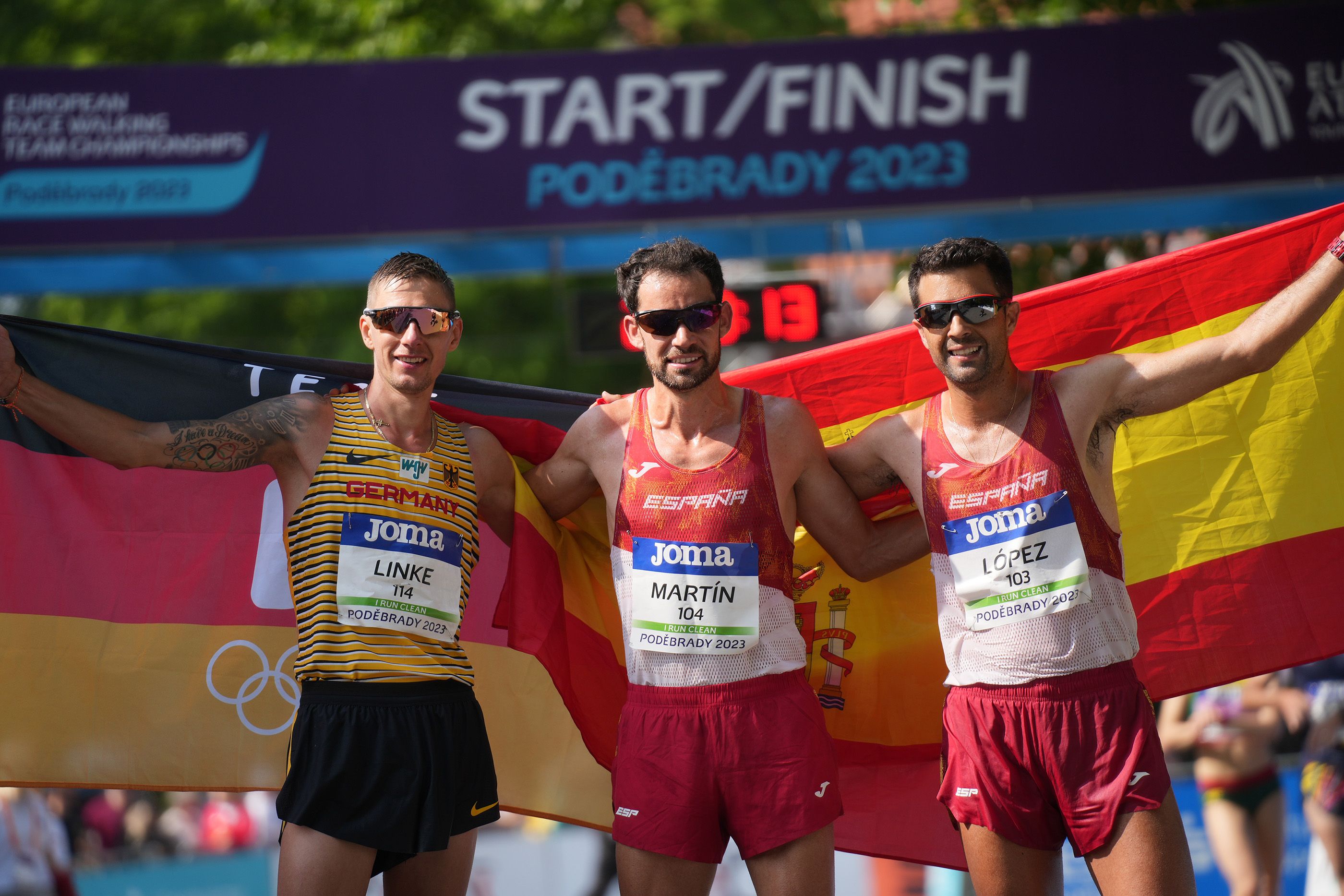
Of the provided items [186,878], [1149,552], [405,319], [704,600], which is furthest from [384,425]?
[186,878]

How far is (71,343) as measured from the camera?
14.6ft

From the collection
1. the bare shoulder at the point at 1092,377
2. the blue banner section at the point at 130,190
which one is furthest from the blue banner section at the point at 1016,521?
the blue banner section at the point at 130,190

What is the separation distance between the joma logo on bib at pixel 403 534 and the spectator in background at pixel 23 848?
552 centimetres

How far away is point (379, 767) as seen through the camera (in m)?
3.82

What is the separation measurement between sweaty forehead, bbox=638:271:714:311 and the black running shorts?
4.44ft

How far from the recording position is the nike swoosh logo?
402 cm

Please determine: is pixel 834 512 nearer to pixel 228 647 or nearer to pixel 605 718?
pixel 605 718

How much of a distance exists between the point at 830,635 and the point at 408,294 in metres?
1.90

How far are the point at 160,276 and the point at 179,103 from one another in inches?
54.8

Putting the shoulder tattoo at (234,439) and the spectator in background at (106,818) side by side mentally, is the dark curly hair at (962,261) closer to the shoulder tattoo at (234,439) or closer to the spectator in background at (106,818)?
the shoulder tattoo at (234,439)

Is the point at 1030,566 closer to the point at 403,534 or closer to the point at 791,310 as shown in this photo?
the point at 403,534

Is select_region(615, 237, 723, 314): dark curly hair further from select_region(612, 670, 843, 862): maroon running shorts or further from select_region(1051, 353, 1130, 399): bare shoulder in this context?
select_region(612, 670, 843, 862): maroon running shorts

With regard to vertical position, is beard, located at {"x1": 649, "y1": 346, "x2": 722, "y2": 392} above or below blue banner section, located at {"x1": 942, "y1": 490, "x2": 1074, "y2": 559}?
above

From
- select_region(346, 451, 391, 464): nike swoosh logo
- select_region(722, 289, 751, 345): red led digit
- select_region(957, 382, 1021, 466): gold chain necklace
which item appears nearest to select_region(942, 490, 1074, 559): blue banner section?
select_region(957, 382, 1021, 466): gold chain necklace
